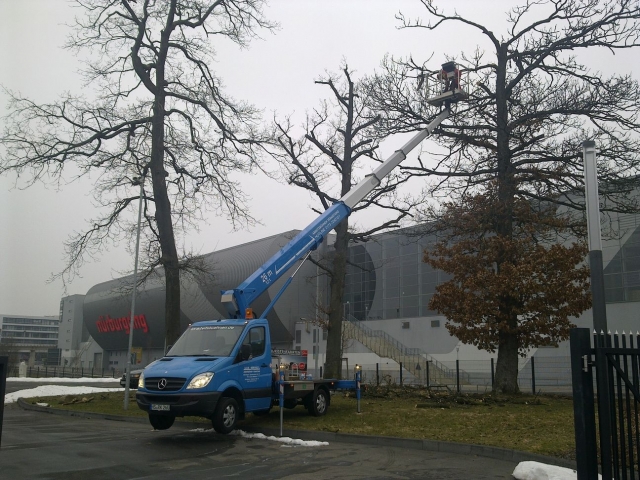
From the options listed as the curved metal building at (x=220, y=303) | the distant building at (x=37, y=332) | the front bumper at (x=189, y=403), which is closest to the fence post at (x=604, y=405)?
the front bumper at (x=189, y=403)

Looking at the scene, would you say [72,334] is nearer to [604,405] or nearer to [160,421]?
[160,421]

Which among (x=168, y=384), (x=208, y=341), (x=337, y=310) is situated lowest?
(x=168, y=384)

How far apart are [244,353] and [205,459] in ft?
10.8

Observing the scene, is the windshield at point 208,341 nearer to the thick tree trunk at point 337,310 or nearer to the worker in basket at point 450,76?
the thick tree trunk at point 337,310

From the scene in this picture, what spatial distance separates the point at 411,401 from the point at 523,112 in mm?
10038

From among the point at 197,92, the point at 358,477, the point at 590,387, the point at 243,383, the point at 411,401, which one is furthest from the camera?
the point at 197,92

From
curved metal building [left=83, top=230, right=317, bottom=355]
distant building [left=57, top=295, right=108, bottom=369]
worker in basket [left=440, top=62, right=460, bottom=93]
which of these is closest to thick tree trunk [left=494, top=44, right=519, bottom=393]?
worker in basket [left=440, top=62, right=460, bottom=93]

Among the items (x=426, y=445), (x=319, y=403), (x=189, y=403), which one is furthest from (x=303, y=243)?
(x=426, y=445)

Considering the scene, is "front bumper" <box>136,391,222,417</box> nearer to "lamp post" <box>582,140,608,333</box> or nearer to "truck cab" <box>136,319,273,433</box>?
"truck cab" <box>136,319,273,433</box>

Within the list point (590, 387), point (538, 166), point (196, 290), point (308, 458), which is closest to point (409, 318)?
point (196, 290)

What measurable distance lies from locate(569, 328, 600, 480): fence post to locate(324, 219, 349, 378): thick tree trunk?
16908 mm

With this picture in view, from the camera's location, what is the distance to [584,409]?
602 cm

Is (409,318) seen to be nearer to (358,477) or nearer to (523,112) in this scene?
(523,112)

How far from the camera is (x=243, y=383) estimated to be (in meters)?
13.1
